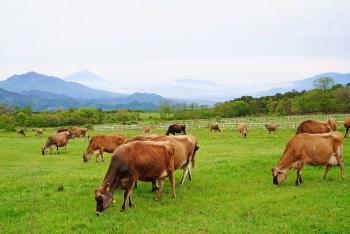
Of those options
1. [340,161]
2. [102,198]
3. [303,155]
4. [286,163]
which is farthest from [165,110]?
[102,198]

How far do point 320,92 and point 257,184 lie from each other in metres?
105

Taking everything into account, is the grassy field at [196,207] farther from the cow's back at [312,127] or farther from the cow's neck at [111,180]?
the cow's back at [312,127]

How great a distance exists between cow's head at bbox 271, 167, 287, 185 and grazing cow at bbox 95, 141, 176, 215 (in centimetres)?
445

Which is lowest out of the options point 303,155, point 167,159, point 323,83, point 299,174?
point 299,174

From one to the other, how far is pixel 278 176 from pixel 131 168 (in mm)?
6320

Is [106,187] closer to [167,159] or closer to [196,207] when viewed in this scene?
[167,159]

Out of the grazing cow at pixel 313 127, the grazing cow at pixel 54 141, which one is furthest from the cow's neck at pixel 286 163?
the grazing cow at pixel 54 141

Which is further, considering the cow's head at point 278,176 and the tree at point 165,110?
the tree at point 165,110

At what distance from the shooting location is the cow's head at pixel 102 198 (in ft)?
35.3

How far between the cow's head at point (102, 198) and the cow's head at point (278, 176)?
6.85 meters

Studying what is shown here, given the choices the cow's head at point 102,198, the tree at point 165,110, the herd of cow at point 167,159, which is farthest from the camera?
the tree at point 165,110

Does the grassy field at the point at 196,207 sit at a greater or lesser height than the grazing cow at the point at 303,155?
lesser

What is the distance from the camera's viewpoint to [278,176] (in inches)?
572

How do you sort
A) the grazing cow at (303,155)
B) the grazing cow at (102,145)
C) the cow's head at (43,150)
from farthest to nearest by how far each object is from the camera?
the cow's head at (43,150) → the grazing cow at (102,145) → the grazing cow at (303,155)
